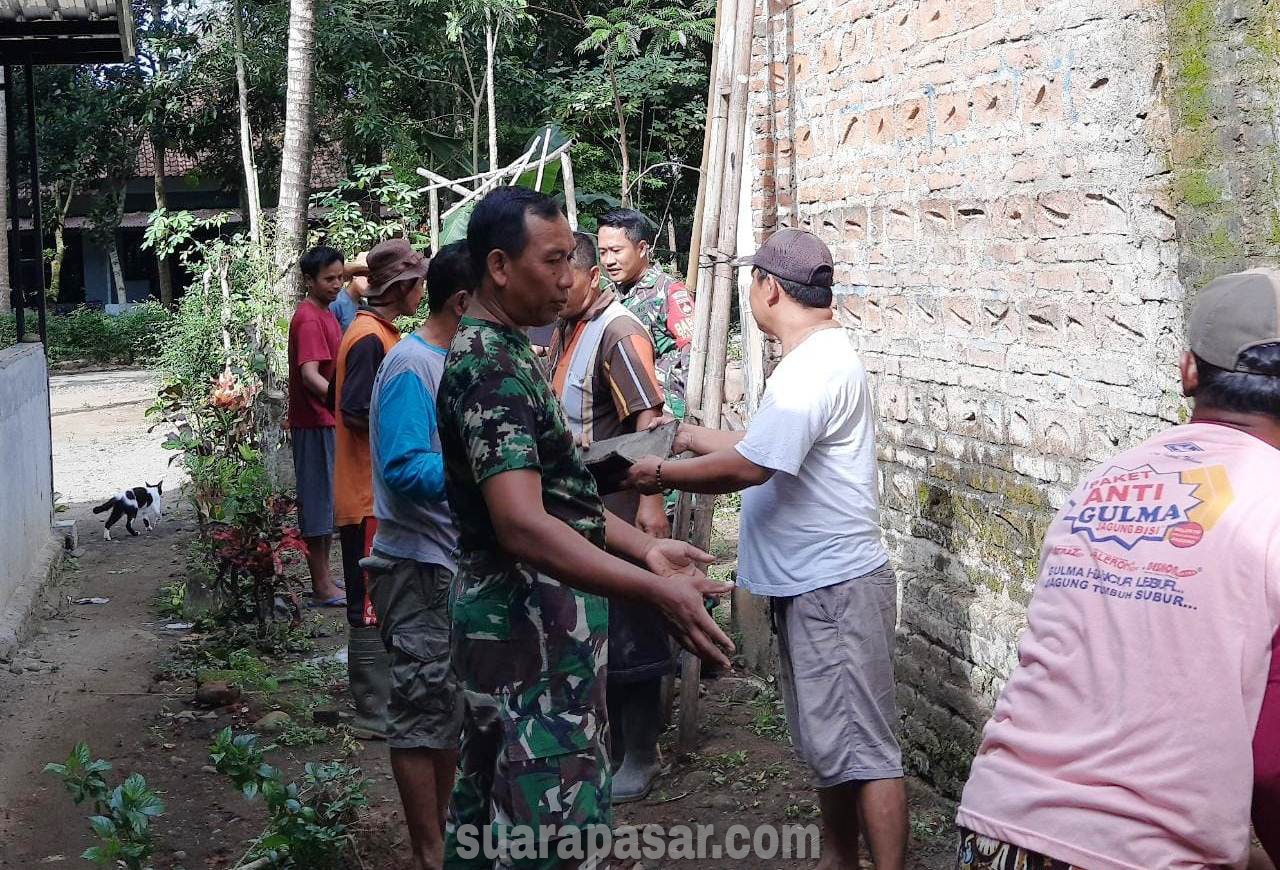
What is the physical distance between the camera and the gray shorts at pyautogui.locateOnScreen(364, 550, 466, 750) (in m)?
3.94

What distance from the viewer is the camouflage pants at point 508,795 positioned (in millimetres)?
2693

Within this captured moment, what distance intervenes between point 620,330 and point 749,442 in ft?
4.20

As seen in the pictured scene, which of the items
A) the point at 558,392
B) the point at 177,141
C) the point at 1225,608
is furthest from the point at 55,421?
the point at 1225,608

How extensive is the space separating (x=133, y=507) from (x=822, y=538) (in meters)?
7.19

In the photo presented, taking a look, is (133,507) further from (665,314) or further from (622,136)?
(622,136)

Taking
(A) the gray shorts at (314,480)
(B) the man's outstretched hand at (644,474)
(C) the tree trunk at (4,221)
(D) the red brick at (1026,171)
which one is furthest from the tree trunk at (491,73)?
(B) the man's outstretched hand at (644,474)

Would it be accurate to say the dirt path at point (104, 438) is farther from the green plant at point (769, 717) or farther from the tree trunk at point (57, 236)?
the green plant at point (769, 717)

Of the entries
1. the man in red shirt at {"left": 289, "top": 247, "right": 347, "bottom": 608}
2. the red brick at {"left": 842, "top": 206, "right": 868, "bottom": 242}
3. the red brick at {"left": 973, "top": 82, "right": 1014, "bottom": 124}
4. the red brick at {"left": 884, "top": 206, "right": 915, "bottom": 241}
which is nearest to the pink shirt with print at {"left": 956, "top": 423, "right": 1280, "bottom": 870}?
the red brick at {"left": 973, "top": 82, "right": 1014, "bottom": 124}

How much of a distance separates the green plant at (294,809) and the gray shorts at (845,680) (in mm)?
1484

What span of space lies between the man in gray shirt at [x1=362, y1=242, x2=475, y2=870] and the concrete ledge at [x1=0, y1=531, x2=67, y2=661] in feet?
9.77

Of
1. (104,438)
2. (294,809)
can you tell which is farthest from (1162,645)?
(104,438)

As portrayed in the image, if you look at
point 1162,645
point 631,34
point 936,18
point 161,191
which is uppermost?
point 631,34

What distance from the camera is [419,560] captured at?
4043mm

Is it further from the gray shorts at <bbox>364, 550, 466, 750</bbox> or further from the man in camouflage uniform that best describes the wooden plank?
the gray shorts at <bbox>364, 550, 466, 750</bbox>
